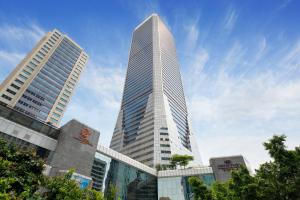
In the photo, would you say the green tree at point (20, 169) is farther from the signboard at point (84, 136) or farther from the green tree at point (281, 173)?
the green tree at point (281, 173)

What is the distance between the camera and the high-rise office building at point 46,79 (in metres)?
77.6

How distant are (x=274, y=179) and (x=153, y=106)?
101 meters

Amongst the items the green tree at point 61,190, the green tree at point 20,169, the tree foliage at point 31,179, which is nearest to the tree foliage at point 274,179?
the green tree at point 61,190

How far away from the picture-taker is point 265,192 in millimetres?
15867

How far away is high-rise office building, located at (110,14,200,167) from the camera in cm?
10350

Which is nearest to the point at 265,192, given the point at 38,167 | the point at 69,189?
the point at 69,189

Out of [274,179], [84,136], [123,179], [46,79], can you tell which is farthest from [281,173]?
[46,79]

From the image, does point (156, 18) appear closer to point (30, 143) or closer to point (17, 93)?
point (17, 93)

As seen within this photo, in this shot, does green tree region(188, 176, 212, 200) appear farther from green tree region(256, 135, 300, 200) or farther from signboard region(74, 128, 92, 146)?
signboard region(74, 128, 92, 146)

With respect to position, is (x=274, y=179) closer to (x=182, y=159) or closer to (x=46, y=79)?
(x=182, y=159)

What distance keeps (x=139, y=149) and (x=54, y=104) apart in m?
51.1

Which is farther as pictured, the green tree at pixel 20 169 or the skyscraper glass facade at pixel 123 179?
the skyscraper glass facade at pixel 123 179

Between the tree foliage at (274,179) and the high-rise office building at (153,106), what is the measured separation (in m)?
78.7

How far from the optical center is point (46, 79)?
9181 centimetres
